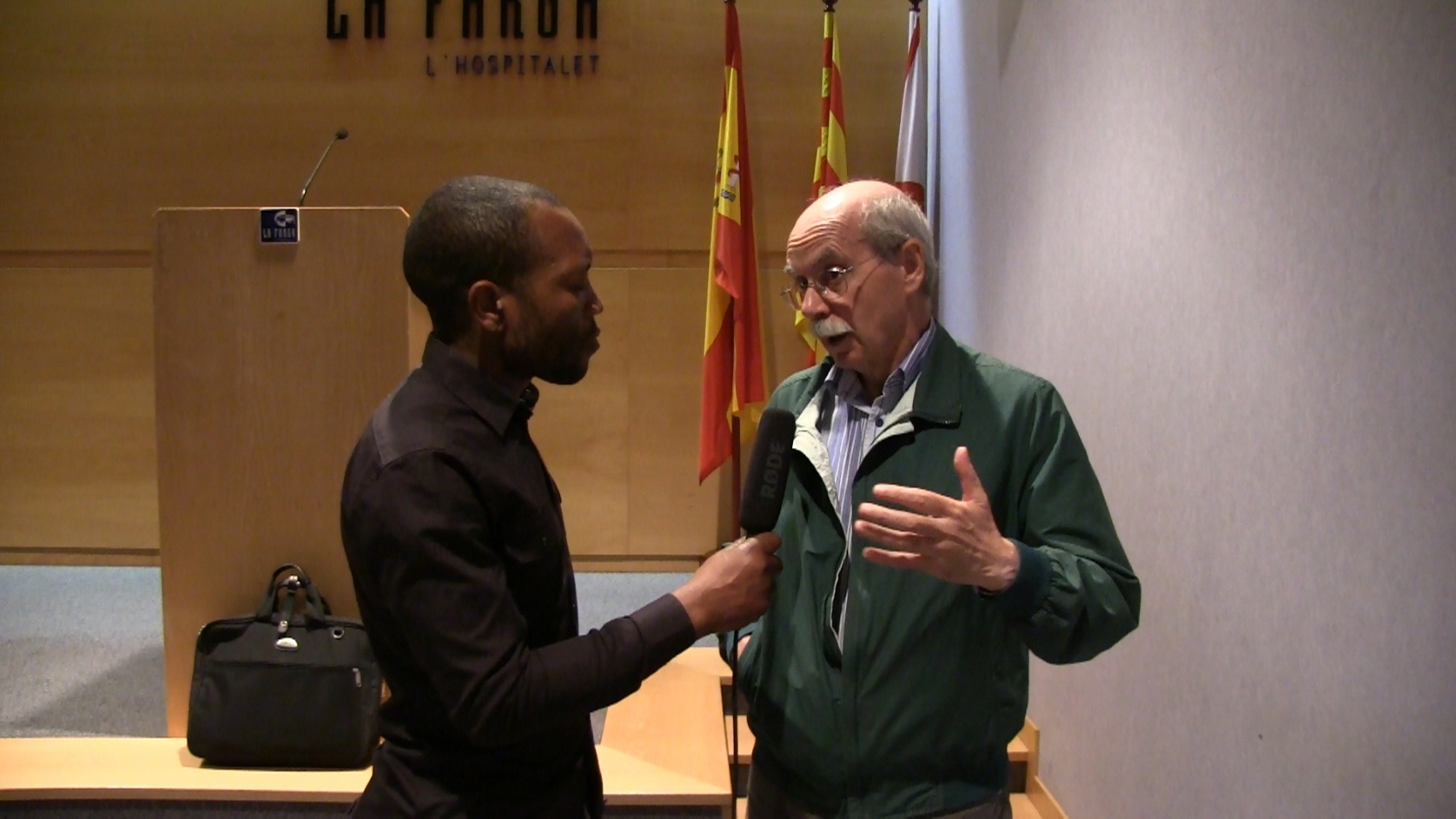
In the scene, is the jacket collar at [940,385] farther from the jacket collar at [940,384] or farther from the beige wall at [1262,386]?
the beige wall at [1262,386]

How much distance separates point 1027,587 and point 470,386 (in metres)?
0.64

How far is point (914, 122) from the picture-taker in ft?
12.9

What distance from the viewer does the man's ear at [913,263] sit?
4.36ft

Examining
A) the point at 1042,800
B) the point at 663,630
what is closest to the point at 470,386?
the point at 663,630

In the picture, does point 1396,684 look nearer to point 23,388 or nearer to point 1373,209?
point 1373,209

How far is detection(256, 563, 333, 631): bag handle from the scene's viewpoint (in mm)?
2311

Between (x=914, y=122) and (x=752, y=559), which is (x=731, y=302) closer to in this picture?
(x=914, y=122)

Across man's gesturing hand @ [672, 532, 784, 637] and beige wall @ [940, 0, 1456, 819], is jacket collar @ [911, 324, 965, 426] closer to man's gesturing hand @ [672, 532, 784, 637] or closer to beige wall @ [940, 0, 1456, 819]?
man's gesturing hand @ [672, 532, 784, 637]

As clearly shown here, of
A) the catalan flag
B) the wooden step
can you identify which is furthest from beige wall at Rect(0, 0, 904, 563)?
the wooden step

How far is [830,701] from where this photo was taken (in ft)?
4.03

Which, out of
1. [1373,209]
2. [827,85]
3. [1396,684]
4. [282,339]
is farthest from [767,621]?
[827,85]

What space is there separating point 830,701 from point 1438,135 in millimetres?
1017

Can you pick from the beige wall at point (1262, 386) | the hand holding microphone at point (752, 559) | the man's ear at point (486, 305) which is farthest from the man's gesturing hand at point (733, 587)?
the beige wall at point (1262, 386)

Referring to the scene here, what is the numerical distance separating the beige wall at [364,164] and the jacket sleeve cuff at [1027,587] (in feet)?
10.8
